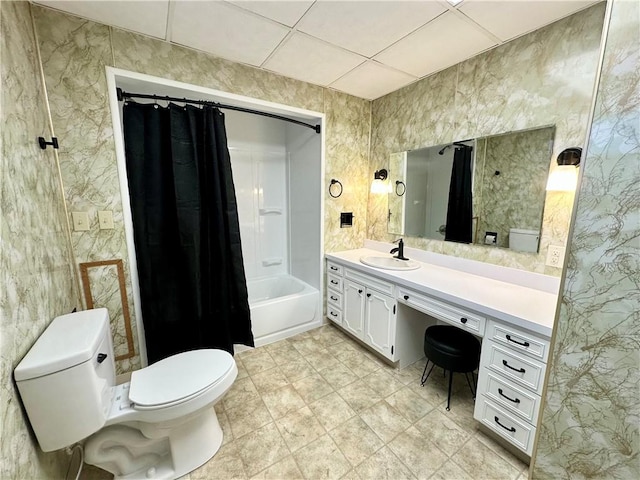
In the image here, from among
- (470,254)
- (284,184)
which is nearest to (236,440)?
(470,254)

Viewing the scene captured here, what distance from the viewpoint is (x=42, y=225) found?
1.21m

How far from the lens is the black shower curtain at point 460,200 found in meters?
Result: 1.99

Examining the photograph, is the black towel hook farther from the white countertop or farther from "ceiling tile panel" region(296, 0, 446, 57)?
the white countertop

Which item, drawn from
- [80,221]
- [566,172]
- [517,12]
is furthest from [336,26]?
[80,221]

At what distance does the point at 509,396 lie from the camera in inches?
52.8

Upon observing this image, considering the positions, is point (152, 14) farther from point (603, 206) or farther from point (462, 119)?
point (603, 206)

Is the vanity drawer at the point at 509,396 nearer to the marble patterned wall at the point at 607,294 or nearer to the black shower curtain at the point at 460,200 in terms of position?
the marble patterned wall at the point at 607,294

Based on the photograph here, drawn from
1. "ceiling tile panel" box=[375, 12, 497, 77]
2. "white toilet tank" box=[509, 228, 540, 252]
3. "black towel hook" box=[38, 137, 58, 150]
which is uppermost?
"ceiling tile panel" box=[375, 12, 497, 77]

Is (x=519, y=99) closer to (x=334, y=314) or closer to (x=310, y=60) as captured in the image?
(x=310, y=60)

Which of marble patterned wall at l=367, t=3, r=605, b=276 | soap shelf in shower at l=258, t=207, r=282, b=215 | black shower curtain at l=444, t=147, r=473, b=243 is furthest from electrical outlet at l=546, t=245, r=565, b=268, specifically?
soap shelf in shower at l=258, t=207, r=282, b=215

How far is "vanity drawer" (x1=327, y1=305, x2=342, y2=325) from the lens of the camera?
2.55 meters

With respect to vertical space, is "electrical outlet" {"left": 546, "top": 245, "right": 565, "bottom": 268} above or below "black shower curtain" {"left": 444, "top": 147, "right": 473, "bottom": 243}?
below

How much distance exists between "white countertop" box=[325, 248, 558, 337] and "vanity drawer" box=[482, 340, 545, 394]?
0.16 m

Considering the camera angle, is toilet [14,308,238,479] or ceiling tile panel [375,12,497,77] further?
ceiling tile panel [375,12,497,77]
